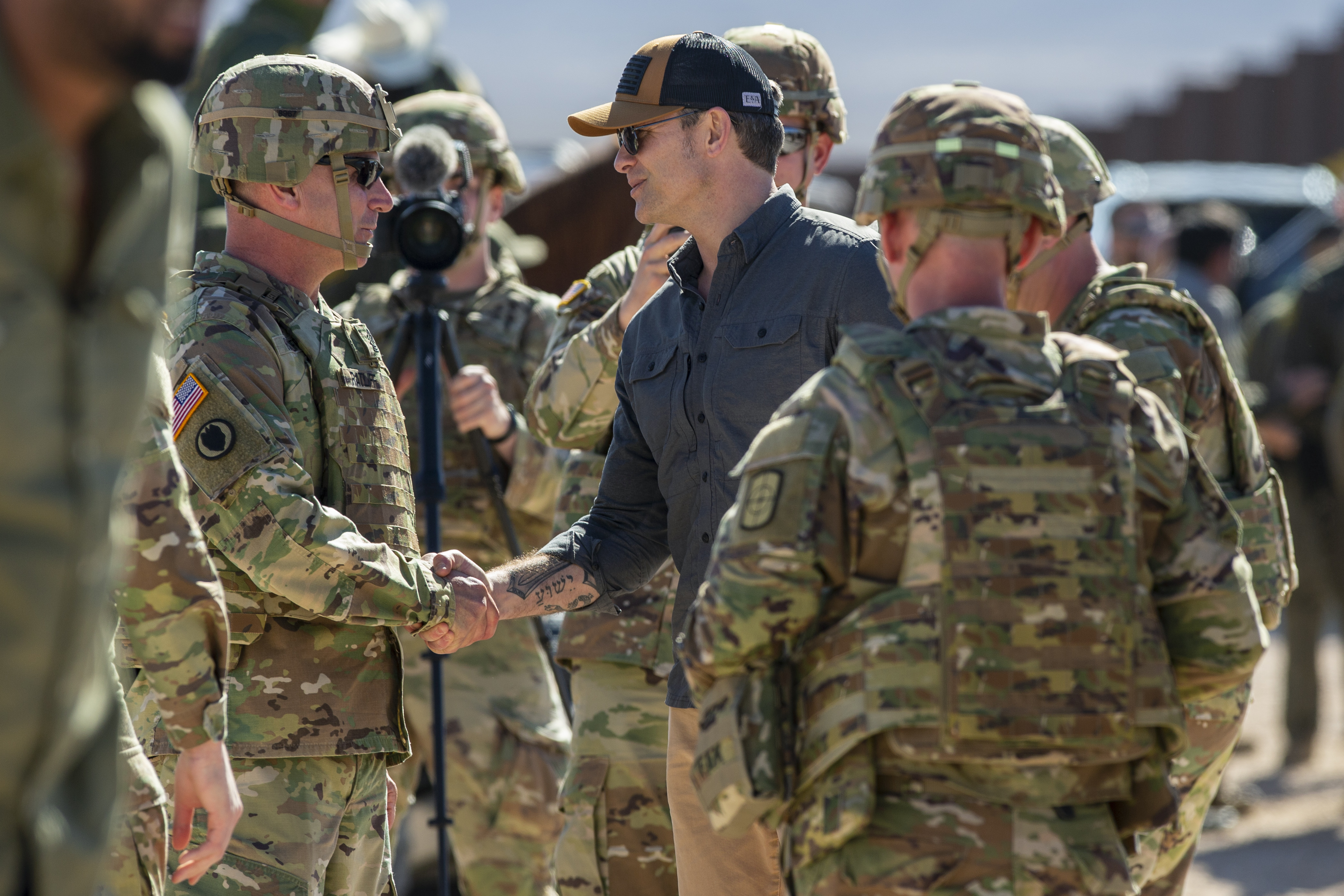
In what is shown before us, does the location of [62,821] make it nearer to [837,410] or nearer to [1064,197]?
[837,410]

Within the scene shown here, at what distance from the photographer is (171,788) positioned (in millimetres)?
3439

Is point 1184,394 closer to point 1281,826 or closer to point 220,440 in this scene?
point 220,440

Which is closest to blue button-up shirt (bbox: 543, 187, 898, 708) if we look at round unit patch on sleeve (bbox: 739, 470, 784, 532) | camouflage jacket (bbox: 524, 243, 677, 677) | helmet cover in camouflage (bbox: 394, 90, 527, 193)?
camouflage jacket (bbox: 524, 243, 677, 677)

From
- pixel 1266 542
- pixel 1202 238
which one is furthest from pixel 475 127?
pixel 1202 238

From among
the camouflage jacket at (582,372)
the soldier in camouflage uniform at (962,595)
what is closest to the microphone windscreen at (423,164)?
the camouflage jacket at (582,372)

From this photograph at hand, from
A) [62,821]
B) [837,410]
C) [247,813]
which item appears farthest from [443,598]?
[62,821]

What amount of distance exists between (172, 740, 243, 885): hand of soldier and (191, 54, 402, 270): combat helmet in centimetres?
139

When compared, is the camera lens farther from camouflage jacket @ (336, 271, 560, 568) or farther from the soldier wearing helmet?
the soldier wearing helmet

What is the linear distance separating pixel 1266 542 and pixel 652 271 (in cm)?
180

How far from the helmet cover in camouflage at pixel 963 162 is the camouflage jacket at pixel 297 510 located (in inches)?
57.5

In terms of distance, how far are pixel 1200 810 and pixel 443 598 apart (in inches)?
80.7

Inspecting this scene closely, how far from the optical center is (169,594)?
271 centimetres

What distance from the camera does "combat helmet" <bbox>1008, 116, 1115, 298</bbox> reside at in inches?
152

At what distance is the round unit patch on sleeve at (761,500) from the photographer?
7.97 feet
